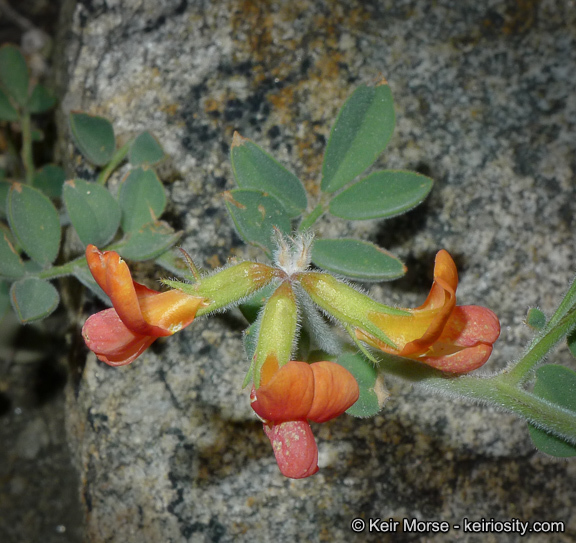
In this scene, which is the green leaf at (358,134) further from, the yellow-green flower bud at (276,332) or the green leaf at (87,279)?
the green leaf at (87,279)

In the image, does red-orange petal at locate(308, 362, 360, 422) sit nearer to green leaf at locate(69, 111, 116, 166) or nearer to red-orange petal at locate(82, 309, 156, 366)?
red-orange petal at locate(82, 309, 156, 366)

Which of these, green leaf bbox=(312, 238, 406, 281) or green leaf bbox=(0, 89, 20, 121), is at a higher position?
green leaf bbox=(312, 238, 406, 281)

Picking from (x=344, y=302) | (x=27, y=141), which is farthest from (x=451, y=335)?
(x=27, y=141)

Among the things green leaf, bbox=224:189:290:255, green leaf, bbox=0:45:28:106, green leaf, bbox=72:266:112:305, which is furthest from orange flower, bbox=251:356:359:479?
green leaf, bbox=0:45:28:106

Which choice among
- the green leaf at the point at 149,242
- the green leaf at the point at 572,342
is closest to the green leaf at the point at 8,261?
the green leaf at the point at 149,242

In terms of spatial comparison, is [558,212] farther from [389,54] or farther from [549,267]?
[389,54]

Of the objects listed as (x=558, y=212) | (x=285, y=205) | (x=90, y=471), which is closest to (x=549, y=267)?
(x=558, y=212)
